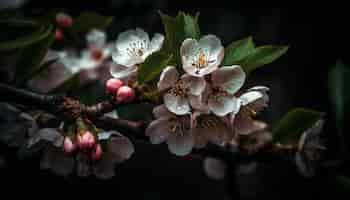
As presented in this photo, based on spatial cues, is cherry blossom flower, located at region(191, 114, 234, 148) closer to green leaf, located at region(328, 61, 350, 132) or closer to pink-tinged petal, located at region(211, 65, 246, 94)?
pink-tinged petal, located at region(211, 65, 246, 94)

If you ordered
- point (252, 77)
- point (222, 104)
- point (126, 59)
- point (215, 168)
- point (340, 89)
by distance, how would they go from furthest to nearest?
point (252, 77) → point (340, 89) → point (215, 168) → point (126, 59) → point (222, 104)

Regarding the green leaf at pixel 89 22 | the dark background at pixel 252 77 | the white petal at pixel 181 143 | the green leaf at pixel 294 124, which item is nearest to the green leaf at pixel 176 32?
the white petal at pixel 181 143

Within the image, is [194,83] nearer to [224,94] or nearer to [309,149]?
[224,94]

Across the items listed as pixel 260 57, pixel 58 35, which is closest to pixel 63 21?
pixel 58 35

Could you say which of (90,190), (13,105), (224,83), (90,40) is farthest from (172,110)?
(90,190)

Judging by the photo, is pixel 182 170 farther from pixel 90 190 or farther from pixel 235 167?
pixel 235 167
